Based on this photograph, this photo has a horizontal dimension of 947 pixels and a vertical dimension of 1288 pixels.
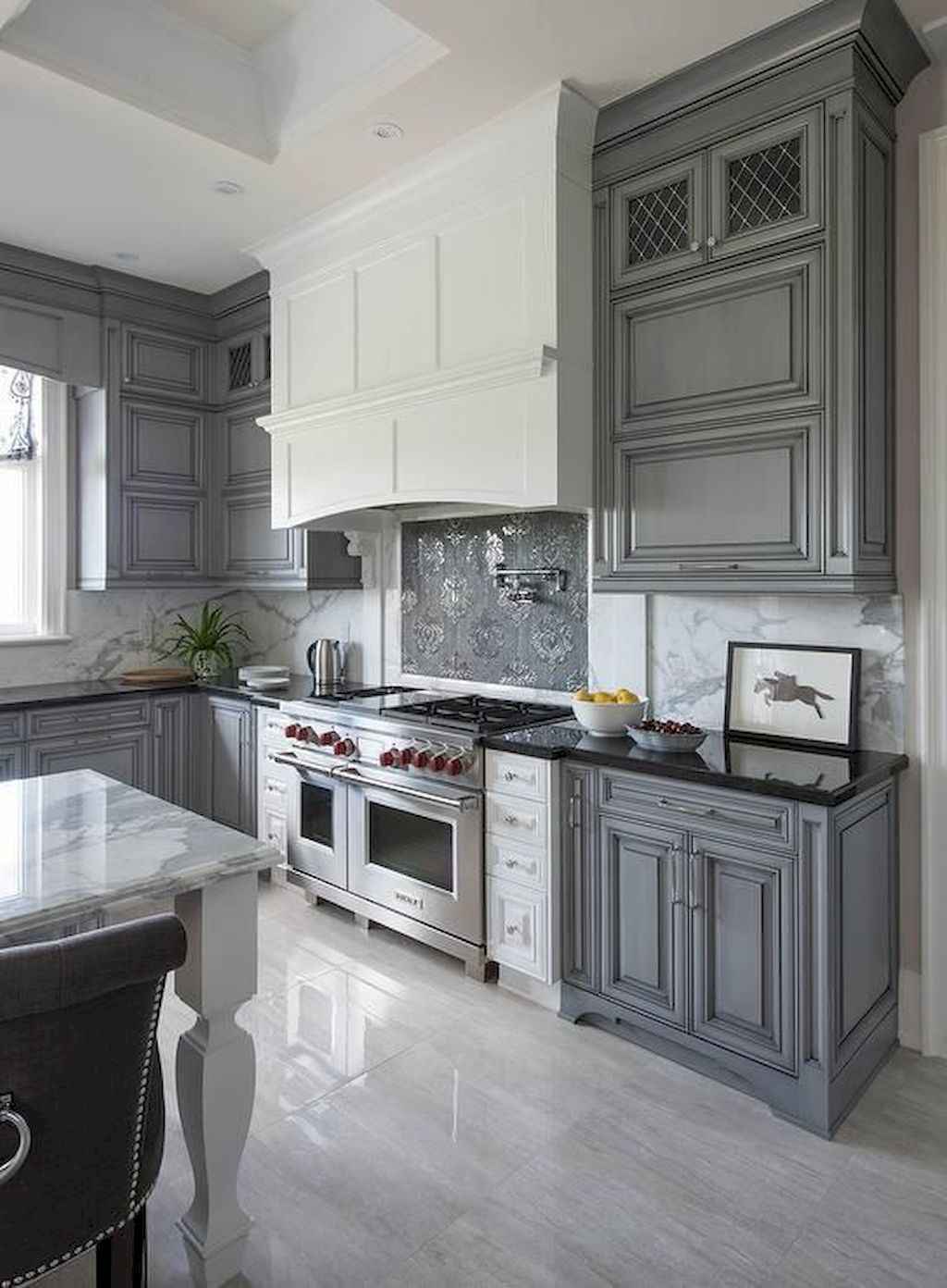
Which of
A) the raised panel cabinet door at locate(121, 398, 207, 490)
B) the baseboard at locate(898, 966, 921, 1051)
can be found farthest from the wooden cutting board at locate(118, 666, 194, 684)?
the baseboard at locate(898, 966, 921, 1051)

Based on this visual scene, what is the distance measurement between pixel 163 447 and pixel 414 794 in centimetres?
257

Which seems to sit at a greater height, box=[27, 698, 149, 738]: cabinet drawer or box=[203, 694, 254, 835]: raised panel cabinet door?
box=[27, 698, 149, 738]: cabinet drawer

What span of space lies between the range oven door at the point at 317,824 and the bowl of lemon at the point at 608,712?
113 centimetres

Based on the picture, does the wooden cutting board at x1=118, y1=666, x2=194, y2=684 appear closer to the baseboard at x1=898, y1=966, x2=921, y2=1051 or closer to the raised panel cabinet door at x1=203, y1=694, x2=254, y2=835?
the raised panel cabinet door at x1=203, y1=694, x2=254, y2=835

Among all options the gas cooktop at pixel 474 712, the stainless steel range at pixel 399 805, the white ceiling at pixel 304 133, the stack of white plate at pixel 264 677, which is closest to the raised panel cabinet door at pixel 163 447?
the white ceiling at pixel 304 133

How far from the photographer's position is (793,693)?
2859 millimetres

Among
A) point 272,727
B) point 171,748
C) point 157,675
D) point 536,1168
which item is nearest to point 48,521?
point 157,675

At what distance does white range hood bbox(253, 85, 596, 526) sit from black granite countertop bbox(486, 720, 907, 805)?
81cm

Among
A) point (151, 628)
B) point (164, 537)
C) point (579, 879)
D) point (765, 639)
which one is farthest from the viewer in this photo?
point (151, 628)

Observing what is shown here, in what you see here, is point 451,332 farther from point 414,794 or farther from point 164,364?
point 164,364

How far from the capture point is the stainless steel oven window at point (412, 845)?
3.22 metres

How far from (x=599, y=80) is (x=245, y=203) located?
5.17 ft

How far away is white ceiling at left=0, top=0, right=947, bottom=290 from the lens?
247 centimetres

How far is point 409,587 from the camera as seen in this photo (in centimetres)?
421
